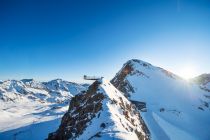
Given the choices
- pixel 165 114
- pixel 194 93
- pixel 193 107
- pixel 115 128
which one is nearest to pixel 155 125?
pixel 165 114

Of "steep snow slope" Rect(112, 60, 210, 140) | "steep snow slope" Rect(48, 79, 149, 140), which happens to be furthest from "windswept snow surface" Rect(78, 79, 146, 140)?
"steep snow slope" Rect(112, 60, 210, 140)

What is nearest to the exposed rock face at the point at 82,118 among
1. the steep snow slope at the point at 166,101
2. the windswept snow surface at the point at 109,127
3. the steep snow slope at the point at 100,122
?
the steep snow slope at the point at 100,122

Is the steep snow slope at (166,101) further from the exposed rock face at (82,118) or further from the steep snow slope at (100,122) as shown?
the exposed rock face at (82,118)

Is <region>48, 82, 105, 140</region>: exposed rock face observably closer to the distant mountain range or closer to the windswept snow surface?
the distant mountain range

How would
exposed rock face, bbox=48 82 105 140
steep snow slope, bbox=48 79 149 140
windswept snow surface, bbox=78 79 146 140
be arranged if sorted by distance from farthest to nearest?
exposed rock face, bbox=48 82 105 140, steep snow slope, bbox=48 79 149 140, windswept snow surface, bbox=78 79 146 140

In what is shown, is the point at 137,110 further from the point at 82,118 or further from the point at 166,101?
the point at 166,101

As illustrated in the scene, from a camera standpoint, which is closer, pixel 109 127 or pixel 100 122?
pixel 109 127

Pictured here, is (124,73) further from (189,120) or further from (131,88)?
(189,120)

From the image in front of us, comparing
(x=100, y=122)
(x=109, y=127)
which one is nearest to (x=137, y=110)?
(x=100, y=122)
